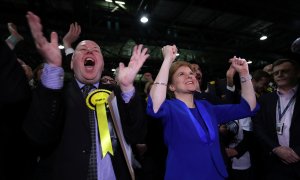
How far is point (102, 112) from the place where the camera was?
149cm

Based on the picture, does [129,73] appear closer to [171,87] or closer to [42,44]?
[42,44]

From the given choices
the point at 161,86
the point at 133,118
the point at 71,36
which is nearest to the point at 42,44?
the point at 133,118

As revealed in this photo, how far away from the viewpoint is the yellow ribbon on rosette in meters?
1.41

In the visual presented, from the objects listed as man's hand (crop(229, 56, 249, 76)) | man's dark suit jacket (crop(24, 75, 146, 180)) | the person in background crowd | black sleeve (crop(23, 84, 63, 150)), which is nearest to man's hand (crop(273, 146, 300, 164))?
the person in background crowd

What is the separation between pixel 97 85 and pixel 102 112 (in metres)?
0.26

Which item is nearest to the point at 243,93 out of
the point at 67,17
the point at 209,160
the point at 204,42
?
the point at 209,160

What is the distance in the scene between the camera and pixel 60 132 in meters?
1.36

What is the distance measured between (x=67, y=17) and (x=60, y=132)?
5457mm

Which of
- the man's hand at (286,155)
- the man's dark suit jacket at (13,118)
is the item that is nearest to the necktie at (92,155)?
the man's dark suit jacket at (13,118)

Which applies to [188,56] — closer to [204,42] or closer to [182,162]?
[204,42]

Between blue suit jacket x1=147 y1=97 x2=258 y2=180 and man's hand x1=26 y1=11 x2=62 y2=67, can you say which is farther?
blue suit jacket x1=147 y1=97 x2=258 y2=180

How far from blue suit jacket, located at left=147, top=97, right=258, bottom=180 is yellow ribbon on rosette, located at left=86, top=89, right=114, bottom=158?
12.3 inches

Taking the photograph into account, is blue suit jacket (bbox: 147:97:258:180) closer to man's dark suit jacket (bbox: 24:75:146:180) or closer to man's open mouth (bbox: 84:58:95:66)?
man's dark suit jacket (bbox: 24:75:146:180)

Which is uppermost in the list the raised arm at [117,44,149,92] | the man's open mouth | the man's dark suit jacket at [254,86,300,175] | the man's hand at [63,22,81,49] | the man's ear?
the man's hand at [63,22,81,49]
